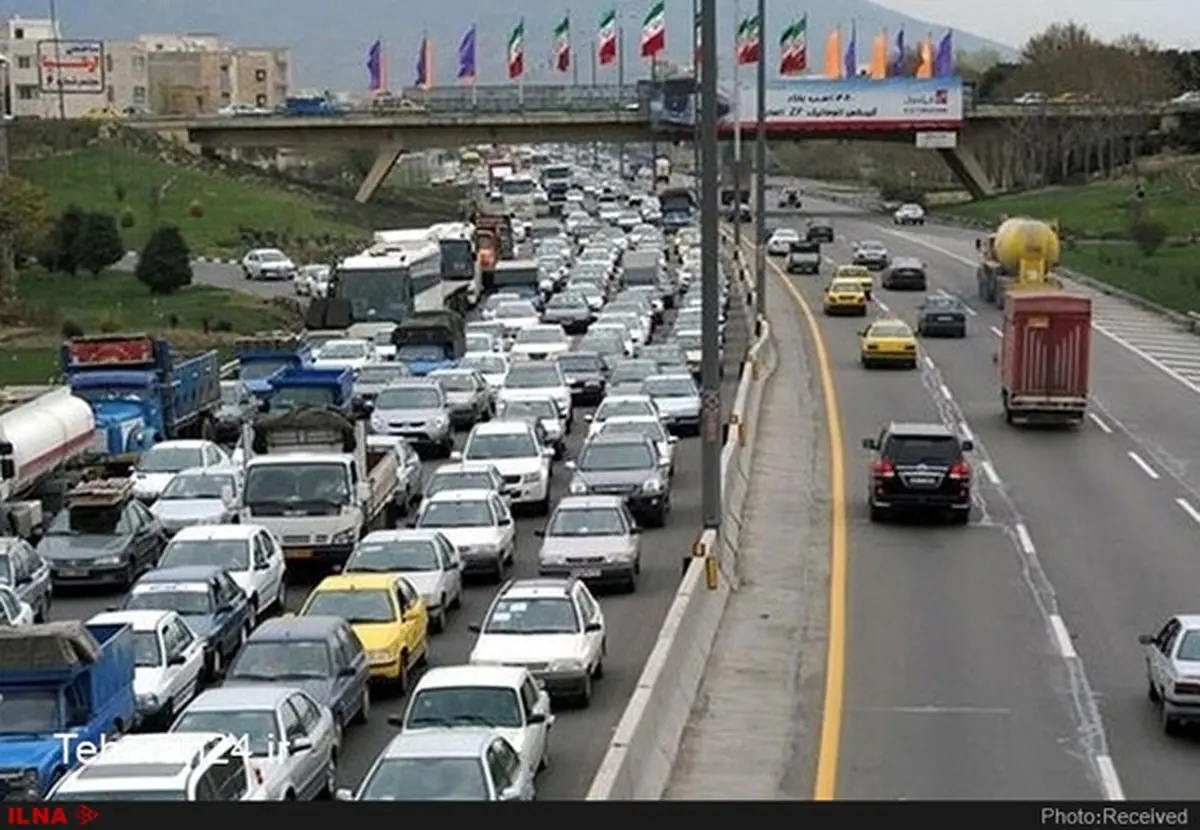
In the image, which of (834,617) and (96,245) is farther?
(96,245)

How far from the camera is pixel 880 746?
22.3 m

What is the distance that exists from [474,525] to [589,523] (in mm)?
1890

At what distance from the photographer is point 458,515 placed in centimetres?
3328

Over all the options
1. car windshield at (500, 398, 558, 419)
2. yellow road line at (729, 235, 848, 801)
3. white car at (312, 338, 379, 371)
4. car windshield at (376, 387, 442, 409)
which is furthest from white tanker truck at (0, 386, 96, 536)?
white car at (312, 338, 379, 371)

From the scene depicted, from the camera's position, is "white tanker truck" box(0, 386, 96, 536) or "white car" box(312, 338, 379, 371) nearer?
"white tanker truck" box(0, 386, 96, 536)

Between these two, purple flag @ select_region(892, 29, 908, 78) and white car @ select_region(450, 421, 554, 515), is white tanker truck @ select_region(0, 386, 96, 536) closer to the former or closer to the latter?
white car @ select_region(450, 421, 554, 515)

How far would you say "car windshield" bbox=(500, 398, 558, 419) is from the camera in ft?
148

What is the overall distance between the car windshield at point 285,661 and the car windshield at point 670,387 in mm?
24976

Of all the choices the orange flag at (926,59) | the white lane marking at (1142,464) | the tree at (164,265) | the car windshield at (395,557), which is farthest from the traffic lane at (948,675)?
the orange flag at (926,59)

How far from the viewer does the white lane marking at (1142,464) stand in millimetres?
41969

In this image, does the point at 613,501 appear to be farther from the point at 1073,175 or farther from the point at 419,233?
the point at 1073,175

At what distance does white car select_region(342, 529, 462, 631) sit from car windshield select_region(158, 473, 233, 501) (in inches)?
241

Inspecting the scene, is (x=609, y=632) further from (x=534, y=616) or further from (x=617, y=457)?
(x=617, y=457)

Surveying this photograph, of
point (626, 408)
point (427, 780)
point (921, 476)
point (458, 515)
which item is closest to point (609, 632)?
point (458, 515)
